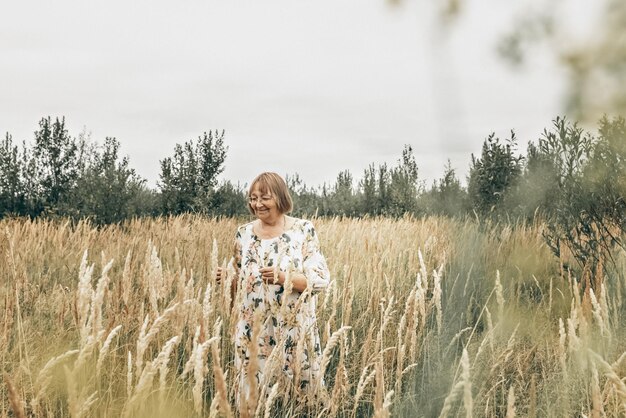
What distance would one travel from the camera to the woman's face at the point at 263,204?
280cm


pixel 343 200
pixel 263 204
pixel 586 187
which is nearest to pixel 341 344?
pixel 263 204

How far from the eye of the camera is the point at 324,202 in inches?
786

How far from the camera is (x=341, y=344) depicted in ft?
5.50

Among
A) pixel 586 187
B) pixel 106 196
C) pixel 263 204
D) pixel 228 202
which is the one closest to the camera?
pixel 263 204

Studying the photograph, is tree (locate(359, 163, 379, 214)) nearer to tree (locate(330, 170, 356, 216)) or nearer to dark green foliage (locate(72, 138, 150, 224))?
tree (locate(330, 170, 356, 216))

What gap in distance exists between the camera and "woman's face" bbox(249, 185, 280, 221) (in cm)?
280

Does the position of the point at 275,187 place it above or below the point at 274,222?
above

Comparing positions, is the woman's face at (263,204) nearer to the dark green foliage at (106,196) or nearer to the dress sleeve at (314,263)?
the dress sleeve at (314,263)

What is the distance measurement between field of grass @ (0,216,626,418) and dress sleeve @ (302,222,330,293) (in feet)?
0.55

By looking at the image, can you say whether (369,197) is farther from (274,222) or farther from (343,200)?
(274,222)

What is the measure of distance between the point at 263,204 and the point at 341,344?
4.26 feet

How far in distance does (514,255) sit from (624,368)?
8.09ft

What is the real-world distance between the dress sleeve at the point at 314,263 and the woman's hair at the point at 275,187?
0.62 ft

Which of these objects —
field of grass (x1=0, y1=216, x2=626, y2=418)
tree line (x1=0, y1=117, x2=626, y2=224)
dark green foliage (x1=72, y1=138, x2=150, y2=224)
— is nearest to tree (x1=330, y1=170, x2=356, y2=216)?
tree line (x1=0, y1=117, x2=626, y2=224)
